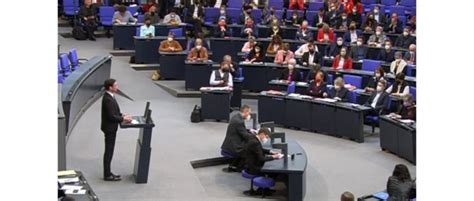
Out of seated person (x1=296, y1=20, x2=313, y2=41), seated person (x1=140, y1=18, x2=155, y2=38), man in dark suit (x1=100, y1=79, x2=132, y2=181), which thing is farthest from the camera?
seated person (x1=140, y1=18, x2=155, y2=38)

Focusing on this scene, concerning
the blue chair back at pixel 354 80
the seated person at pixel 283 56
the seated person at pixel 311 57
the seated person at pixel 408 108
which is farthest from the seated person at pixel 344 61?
the seated person at pixel 408 108

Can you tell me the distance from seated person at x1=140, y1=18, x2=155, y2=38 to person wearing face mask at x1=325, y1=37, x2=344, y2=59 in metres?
4.17

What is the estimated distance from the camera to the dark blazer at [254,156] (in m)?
9.39

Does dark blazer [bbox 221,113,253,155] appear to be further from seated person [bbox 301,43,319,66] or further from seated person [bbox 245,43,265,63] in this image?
seated person [bbox 245,43,265,63]

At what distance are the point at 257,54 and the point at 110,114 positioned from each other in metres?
7.50

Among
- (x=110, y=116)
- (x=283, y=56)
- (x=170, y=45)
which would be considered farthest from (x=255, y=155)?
(x=170, y=45)

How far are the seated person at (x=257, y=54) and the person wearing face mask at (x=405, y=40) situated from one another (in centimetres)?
322

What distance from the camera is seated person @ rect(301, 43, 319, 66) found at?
1586 cm

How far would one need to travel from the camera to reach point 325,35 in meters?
17.9

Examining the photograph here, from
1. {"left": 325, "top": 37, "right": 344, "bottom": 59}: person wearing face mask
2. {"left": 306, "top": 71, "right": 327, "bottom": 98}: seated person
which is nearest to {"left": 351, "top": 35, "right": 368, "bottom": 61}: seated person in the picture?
{"left": 325, "top": 37, "right": 344, "bottom": 59}: person wearing face mask

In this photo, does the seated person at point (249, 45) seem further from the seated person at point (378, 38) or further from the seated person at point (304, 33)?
the seated person at point (378, 38)
